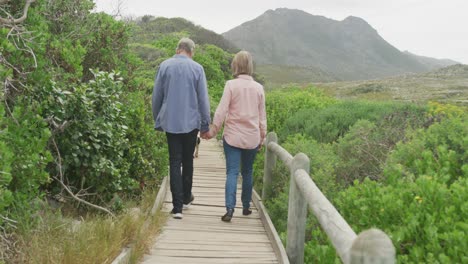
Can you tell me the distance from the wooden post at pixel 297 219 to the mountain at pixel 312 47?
138527 mm

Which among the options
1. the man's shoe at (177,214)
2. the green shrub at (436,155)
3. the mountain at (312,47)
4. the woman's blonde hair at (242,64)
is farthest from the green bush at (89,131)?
the mountain at (312,47)

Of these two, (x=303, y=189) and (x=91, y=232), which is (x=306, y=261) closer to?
(x=303, y=189)

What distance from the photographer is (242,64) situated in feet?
18.6

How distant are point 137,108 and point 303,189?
354cm

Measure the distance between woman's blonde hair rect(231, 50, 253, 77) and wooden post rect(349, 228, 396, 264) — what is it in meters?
3.82

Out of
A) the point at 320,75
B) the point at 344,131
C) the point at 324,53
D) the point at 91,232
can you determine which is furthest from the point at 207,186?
the point at 324,53

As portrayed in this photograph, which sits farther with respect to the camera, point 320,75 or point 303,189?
point 320,75

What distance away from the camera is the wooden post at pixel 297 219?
4.46m

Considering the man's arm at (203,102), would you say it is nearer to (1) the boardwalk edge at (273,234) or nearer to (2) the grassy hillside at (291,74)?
(1) the boardwalk edge at (273,234)

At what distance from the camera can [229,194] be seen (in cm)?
579

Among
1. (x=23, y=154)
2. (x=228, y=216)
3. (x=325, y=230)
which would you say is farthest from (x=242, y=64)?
(x=325, y=230)

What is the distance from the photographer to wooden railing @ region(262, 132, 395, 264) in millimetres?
2012

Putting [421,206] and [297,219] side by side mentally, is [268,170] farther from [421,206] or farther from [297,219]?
[421,206]

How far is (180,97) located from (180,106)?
104mm
